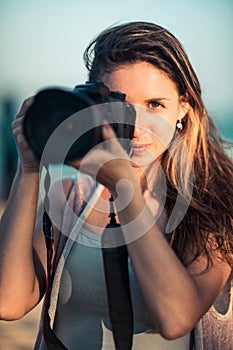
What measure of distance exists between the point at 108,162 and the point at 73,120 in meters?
0.13

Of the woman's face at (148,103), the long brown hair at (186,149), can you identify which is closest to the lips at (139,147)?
the woman's face at (148,103)

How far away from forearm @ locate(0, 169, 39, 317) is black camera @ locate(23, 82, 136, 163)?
12cm

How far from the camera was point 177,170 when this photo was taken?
2.04m

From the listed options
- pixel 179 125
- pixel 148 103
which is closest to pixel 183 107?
pixel 179 125

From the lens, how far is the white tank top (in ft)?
6.24

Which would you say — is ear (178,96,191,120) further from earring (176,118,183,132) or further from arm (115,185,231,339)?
arm (115,185,231,339)

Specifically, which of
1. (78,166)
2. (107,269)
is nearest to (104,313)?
(107,269)

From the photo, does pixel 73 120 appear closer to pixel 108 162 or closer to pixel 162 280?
pixel 108 162

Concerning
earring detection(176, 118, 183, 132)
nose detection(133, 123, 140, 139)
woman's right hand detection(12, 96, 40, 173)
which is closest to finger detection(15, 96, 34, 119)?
woman's right hand detection(12, 96, 40, 173)

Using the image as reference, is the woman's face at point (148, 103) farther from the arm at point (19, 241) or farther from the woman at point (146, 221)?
the arm at point (19, 241)

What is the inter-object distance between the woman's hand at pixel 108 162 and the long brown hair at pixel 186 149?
0.30 metres

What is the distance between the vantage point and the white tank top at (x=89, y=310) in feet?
6.24

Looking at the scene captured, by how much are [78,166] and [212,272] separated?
384 millimetres

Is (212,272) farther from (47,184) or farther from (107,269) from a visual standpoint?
(47,184)
